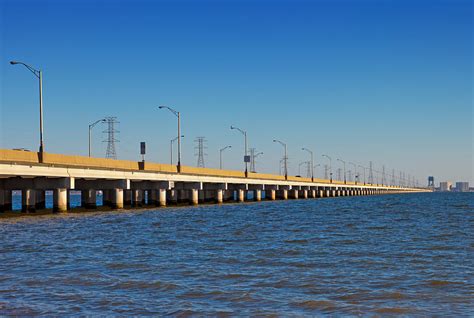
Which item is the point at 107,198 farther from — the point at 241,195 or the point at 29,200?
the point at 241,195

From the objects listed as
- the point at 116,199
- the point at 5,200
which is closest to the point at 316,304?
the point at 5,200

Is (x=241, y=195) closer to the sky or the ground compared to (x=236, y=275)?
closer to the sky

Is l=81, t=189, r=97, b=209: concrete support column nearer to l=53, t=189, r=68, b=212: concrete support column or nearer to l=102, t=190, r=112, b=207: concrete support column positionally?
l=102, t=190, r=112, b=207: concrete support column

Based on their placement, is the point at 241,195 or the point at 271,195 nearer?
the point at 241,195

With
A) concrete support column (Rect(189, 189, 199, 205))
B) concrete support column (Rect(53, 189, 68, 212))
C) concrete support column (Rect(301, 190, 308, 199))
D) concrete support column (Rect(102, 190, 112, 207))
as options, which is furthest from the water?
concrete support column (Rect(301, 190, 308, 199))

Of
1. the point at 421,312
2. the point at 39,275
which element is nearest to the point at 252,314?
the point at 421,312

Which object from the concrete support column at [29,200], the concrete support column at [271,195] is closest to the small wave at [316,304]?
the concrete support column at [29,200]

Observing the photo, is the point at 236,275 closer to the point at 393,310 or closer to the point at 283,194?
the point at 393,310

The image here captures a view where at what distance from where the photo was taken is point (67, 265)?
18.6 meters

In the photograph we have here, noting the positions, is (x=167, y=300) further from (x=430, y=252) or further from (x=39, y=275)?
(x=430, y=252)

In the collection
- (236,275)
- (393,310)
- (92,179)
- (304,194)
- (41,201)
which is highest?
(92,179)

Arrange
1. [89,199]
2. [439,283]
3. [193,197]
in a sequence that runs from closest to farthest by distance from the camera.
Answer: [439,283]
[89,199]
[193,197]

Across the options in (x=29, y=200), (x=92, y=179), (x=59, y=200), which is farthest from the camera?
(x=92, y=179)

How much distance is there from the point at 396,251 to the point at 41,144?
36.2m
